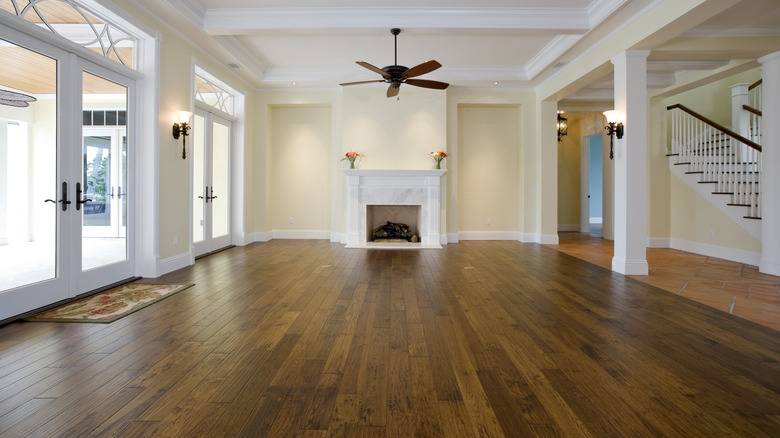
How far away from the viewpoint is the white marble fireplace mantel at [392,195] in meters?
7.80

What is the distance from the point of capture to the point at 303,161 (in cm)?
863

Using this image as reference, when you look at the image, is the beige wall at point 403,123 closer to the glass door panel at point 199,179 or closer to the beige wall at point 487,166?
the beige wall at point 487,166

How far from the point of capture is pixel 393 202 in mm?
7895

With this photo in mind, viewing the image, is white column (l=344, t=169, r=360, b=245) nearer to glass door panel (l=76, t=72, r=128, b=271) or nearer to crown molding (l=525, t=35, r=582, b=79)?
crown molding (l=525, t=35, r=582, b=79)

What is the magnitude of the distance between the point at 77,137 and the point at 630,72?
6.12m

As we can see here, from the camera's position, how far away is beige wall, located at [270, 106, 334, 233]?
28.3 feet

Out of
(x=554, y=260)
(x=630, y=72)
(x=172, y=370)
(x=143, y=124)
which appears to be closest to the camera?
(x=172, y=370)

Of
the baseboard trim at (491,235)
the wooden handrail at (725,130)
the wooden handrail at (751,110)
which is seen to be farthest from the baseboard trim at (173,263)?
the wooden handrail at (751,110)

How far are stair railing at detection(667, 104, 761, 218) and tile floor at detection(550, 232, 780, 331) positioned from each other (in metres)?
1.08

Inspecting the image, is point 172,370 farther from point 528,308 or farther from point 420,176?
point 420,176

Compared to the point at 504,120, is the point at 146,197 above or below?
below

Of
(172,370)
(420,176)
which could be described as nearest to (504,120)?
(420,176)

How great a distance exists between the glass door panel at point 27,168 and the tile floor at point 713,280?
19.2 ft

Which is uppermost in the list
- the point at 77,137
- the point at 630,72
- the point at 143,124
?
the point at 630,72
